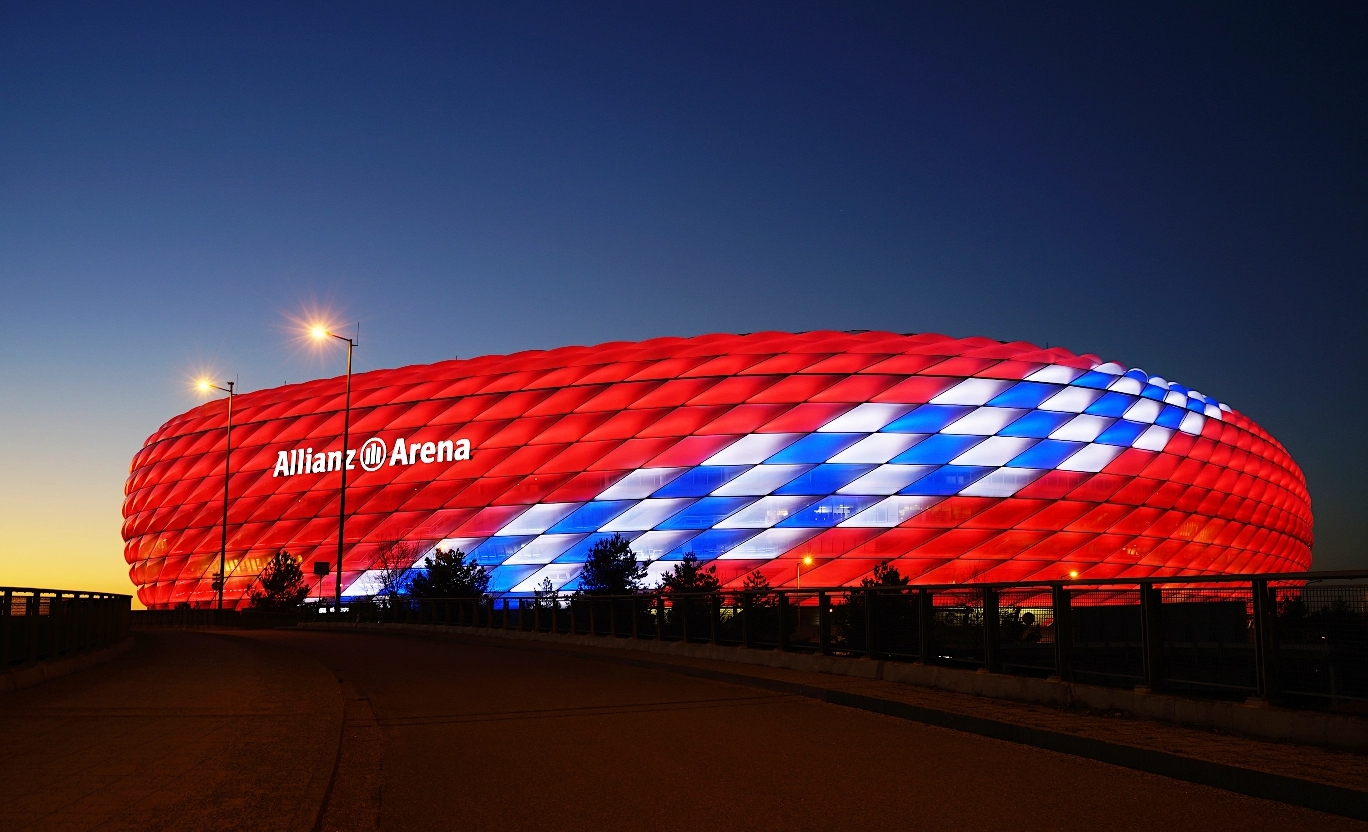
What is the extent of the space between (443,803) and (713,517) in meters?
45.4

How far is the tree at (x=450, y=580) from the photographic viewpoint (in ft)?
153

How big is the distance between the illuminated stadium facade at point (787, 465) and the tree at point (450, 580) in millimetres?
5486

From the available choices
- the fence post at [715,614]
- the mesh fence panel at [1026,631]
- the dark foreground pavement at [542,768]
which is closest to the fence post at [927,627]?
the mesh fence panel at [1026,631]

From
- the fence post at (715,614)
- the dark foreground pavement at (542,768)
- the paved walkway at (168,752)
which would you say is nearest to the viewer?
the paved walkway at (168,752)

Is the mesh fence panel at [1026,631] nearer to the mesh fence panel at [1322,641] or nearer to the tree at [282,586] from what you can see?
the mesh fence panel at [1322,641]

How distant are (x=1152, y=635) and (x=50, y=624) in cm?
1450

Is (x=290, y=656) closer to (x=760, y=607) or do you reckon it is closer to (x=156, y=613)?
(x=760, y=607)

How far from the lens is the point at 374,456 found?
61812 mm

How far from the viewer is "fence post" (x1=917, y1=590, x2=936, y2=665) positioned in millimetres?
14945

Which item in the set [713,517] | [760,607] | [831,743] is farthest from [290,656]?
[713,517]

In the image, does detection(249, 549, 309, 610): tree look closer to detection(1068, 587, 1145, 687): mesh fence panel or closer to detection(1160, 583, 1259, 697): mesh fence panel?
detection(1068, 587, 1145, 687): mesh fence panel

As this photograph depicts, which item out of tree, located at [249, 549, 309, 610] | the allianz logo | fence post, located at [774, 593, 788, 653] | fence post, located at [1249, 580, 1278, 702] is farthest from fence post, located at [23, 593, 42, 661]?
the allianz logo

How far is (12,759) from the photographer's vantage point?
8359 mm

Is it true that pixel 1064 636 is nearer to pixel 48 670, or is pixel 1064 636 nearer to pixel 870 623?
pixel 870 623
